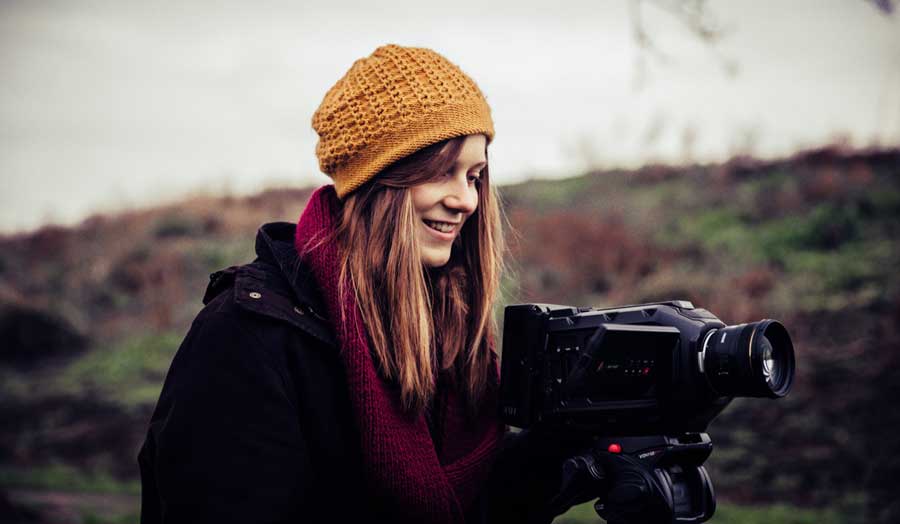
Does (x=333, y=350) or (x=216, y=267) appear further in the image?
(x=216, y=267)

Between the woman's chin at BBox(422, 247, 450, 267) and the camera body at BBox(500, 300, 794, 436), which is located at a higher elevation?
the woman's chin at BBox(422, 247, 450, 267)

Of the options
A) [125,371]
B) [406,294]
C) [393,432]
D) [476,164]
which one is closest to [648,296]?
[125,371]

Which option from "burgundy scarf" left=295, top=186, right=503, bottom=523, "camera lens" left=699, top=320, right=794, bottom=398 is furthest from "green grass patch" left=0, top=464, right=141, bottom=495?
"camera lens" left=699, top=320, right=794, bottom=398

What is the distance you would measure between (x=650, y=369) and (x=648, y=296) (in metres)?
5.32

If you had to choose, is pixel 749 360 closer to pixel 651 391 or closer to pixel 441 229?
pixel 651 391

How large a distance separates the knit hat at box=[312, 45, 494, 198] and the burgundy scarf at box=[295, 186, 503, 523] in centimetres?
14

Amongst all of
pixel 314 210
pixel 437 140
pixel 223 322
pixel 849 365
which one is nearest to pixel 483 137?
pixel 437 140

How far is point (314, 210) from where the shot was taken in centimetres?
202

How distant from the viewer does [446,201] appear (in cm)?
202

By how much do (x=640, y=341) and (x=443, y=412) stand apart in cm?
53

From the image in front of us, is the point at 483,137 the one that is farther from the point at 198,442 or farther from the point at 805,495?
the point at 805,495

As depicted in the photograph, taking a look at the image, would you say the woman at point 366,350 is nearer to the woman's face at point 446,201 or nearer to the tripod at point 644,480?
the woman's face at point 446,201

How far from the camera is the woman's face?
2004 millimetres

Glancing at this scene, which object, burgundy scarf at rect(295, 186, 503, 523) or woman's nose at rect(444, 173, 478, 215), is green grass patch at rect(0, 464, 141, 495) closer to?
burgundy scarf at rect(295, 186, 503, 523)
